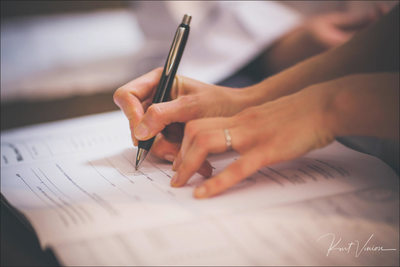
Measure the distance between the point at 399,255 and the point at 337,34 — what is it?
65 centimetres

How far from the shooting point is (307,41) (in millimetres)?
922

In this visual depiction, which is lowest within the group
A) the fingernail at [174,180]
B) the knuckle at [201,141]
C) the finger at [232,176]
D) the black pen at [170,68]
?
the fingernail at [174,180]

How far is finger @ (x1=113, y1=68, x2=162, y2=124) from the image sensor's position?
0.59 m

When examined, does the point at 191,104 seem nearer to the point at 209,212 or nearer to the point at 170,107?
the point at 170,107

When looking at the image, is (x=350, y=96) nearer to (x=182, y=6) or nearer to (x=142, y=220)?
(x=142, y=220)

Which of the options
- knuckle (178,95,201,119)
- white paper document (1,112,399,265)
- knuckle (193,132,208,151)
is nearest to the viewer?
white paper document (1,112,399,265)

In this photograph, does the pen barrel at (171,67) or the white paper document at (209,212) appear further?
the pen barrel at (171,67)

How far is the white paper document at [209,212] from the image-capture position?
1.19 feet

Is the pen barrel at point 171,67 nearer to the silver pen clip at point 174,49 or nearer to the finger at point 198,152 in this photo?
the silver pen clip at point 174,49

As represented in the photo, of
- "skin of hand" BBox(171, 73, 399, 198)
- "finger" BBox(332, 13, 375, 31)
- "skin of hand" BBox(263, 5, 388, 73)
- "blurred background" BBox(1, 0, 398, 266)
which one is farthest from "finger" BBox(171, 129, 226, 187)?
"finger" BBox(332, 13, 375, 31)

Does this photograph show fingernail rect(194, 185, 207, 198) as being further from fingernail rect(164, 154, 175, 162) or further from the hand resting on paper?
fingernail rect(164, 154, 175, 162)

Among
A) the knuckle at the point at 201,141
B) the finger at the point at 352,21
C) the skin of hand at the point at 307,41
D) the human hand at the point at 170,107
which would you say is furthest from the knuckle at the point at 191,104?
the finger at the point at 352,21

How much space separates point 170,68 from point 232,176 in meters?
0.21

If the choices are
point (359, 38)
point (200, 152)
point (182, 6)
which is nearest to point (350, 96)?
point (200, 152)
